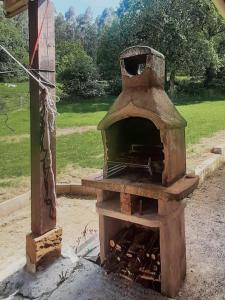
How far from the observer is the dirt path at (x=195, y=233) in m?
2.87

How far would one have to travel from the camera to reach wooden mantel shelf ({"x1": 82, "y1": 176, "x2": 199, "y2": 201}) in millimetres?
2424

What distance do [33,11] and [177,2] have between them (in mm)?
21047

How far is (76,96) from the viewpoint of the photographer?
20.3 metres

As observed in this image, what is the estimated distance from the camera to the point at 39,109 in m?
3.03

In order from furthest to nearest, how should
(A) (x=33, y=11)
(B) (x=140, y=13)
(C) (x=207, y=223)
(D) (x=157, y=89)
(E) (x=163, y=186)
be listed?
1. (B) (x=140, y=13)
2. (C) (x=207, y=223)
3. (A) (x=33, y=11)
4. (D) (x=157, y=89)
5. (E) (x=163, y=186)

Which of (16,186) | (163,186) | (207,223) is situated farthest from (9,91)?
(163,186)

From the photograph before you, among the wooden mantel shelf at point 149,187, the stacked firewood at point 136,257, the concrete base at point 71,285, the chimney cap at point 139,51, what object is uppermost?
the chimney cap at point 139,51

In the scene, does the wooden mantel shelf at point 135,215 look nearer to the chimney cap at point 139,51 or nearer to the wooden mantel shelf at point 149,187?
the wooden mantel shelf at point 149,187

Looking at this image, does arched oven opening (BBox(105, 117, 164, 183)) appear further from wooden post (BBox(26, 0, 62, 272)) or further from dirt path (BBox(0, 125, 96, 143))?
dirt path (BBox(0, 125, 96, 143))

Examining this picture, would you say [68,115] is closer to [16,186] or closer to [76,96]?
[76,96]

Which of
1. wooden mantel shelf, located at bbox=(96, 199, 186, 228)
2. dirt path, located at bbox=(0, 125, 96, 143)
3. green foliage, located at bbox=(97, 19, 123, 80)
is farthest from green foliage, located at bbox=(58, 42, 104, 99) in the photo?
wooden mantel shelf, located at bbox=(96, 199, 186, 228)

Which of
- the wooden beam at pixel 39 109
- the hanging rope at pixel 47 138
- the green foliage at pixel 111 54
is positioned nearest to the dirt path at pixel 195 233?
the wooden beam at pixel 39 109

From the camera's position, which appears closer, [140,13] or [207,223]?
[207,223]

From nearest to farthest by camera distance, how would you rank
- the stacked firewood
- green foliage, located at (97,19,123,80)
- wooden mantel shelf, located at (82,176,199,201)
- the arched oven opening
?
wooden mantel shelf, located at (82,176,199,201), the stacked firewood, the arched oven opening, green foliage, located at (97,19,123,80)
